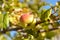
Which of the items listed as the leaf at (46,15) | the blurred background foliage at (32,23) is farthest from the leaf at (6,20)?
the leaf at (46,15)

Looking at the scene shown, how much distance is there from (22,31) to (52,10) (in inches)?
4.9

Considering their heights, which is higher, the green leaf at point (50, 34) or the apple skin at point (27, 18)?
the apple skin at point (27, 18)

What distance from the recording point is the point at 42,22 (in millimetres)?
565

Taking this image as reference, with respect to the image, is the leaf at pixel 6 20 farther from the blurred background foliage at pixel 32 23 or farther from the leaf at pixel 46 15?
the leaf at pixel 46 15

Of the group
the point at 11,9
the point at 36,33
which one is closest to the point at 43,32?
the point at 36,33

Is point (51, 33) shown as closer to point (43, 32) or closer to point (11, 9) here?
point (43, 32)

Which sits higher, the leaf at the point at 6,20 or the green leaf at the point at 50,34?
the leaf at the point at 6,20

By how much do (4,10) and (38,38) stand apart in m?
0.15

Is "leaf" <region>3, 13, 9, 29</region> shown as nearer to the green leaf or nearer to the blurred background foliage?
the blurred background foliage

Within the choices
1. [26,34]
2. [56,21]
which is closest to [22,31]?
[26,34]

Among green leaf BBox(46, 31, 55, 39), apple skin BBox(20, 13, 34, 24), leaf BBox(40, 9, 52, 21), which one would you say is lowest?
green leaf BBox(46, 31, 55, 39)

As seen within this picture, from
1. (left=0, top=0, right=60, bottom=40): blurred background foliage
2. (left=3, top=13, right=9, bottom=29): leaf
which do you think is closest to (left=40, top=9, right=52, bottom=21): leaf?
(left=0, top=0, right=60, bottom=40): blurred background foliage

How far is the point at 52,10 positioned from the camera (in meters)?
0.59

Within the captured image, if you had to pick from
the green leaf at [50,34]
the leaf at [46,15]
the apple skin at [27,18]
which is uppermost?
the leaf at [46,15]
